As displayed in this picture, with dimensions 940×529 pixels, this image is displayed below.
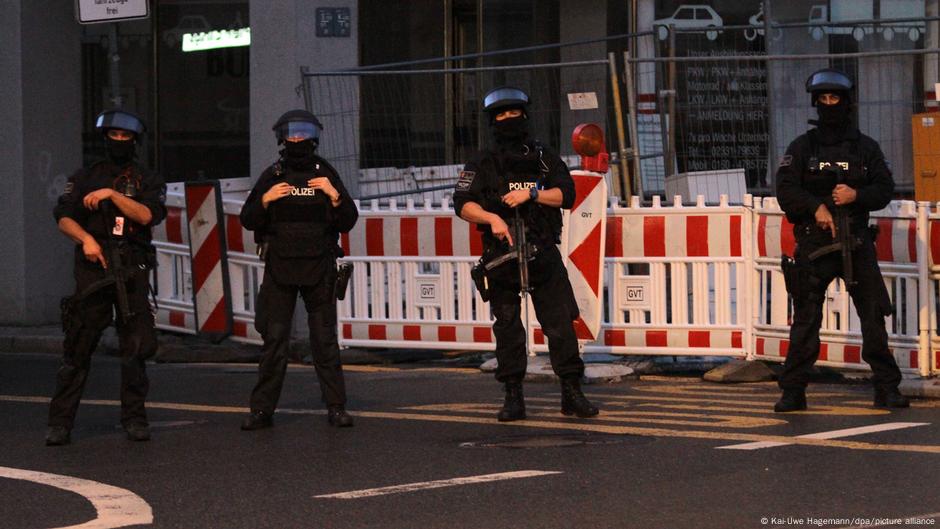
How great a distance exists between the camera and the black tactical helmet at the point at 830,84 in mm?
10031

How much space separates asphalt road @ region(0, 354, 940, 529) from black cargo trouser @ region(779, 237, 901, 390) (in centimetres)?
25

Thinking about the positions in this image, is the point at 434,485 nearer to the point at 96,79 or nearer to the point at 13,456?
the point at 13,456

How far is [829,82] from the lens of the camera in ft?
32.9

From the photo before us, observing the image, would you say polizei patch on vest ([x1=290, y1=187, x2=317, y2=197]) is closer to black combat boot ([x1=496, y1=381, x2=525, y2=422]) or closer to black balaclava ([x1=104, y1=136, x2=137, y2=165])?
black balaclava ([x1=104, y1=136, x2=137, y2=165])

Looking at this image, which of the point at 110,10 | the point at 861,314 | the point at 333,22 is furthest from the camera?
the point at 333,22

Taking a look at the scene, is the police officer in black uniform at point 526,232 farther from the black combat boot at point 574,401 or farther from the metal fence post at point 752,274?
the metal fence post at point 752,274

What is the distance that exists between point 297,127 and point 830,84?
2.94 meters

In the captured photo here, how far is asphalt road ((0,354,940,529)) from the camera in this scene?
688 cm

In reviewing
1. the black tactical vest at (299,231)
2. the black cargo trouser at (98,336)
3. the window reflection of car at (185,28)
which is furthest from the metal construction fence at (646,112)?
the black cargo trouser at (98,336)

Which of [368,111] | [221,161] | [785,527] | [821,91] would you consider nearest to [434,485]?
[785,527]

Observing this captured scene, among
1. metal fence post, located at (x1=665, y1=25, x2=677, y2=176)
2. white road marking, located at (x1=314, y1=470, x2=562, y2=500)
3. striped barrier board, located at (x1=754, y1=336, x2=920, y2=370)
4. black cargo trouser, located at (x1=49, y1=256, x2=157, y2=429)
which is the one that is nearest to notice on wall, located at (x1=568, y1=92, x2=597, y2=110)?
metal fence post, located at (x1=665, y1=25, x2=677, y2=176)

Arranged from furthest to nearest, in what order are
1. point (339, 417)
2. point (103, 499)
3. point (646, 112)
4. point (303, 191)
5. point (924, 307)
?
point (646, 112), point (924, 307), point (303, 191), point (339, 417), point (103, 499)

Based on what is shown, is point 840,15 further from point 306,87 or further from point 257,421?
point 257,421

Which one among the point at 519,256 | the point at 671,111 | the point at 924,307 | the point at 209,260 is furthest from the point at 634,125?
the point at 519,256
